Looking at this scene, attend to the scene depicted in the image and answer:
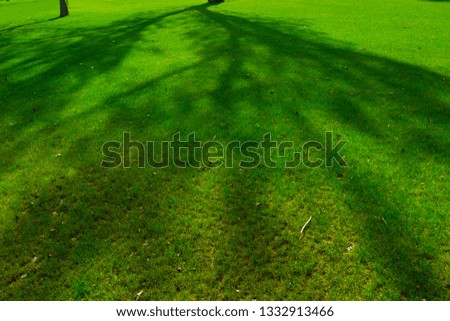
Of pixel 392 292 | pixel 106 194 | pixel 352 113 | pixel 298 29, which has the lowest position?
pixel 392 292

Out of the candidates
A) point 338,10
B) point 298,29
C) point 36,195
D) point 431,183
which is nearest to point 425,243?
point 431,183

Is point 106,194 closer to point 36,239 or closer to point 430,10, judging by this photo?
point 36,239

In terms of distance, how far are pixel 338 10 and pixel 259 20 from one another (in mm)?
5518

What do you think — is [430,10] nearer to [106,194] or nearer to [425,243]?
[425,243]

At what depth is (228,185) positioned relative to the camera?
5250mm

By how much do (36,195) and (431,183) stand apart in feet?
19.1

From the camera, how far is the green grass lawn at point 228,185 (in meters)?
3.86

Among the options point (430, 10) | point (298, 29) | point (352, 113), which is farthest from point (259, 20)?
point (352, 113)

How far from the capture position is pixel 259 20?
17.8m

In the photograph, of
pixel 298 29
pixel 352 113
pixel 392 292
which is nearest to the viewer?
pixel 392 292

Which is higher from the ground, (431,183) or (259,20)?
(259,20)

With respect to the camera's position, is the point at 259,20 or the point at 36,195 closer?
the point at 36,195

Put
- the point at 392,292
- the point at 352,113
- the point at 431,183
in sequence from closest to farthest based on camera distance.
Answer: the point at 392,292 < the point at 431,183 < the point at 352,113

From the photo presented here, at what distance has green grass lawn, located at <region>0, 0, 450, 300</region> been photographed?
3861 millimetres
